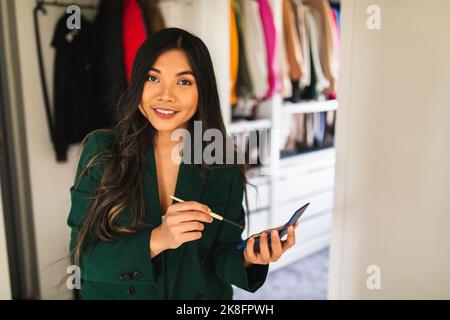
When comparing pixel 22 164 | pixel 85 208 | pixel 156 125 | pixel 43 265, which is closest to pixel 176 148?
pixel 156 125

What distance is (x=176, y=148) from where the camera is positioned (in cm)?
54

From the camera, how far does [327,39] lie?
664 millimetres

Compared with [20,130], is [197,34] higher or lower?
higher

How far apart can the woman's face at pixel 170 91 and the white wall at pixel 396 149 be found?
29 centimetres

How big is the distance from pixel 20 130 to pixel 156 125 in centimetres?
59

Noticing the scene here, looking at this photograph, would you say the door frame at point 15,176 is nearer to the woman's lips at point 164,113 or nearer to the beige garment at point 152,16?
the beige garment at point 152,16

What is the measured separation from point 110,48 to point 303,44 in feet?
1.13

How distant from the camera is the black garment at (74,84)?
0.66 metres

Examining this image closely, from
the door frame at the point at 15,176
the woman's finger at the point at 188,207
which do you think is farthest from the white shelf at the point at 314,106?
the door frame at the point at 15,176

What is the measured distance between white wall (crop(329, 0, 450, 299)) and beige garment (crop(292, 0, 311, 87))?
61 mm

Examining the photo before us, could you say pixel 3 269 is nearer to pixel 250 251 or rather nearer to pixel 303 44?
pixel 250 251

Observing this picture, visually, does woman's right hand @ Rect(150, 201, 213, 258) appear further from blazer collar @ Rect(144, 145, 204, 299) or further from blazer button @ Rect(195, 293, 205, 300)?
blazer button @ Rect(195, 293, 205, 300)

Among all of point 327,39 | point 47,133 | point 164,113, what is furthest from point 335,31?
point 47,133

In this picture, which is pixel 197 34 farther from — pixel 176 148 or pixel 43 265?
pixel 43 265
